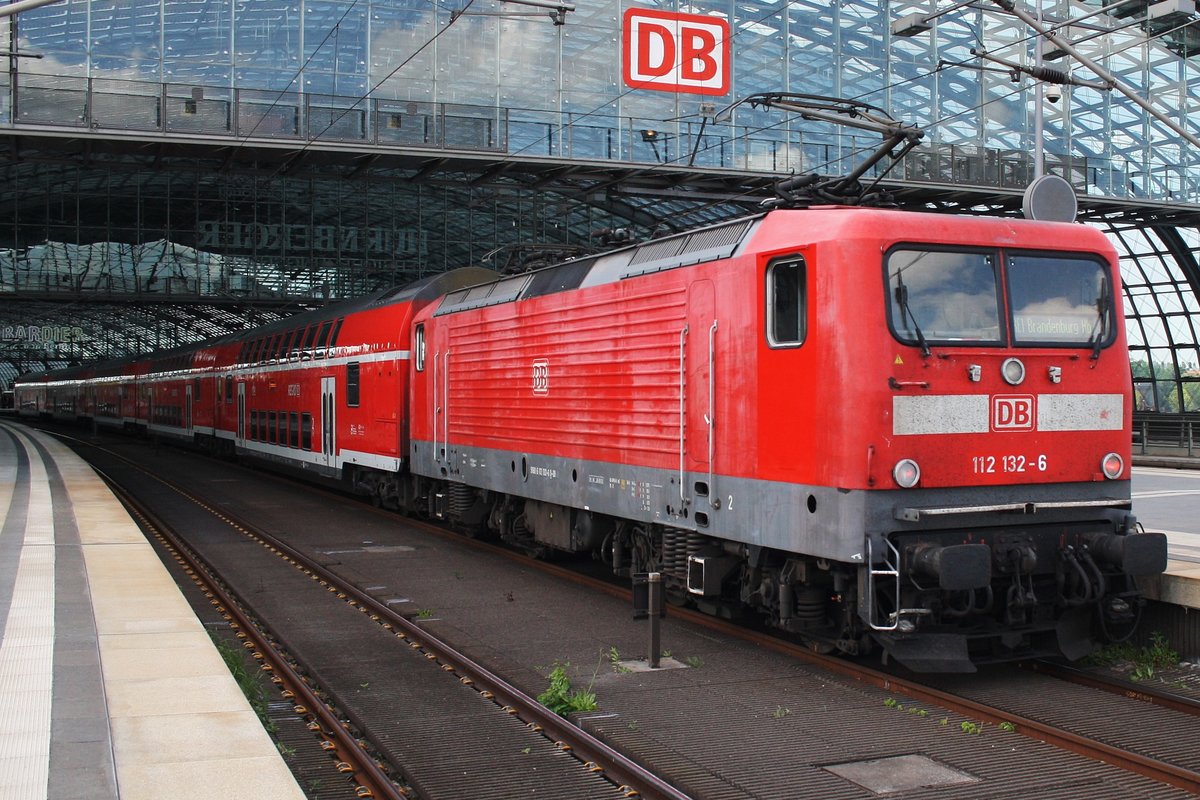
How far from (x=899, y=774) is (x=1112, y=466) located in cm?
343

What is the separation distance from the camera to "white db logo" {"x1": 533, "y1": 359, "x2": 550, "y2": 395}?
12706 millimetres

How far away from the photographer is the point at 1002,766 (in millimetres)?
6629

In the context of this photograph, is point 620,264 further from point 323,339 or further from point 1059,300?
point 323,339

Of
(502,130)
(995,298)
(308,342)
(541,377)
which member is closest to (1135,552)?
(995,298)

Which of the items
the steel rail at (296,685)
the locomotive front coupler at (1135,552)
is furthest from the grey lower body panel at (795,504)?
the steel rail at (296,685)

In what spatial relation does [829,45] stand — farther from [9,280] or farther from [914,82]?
[9,280]

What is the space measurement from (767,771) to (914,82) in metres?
29.2

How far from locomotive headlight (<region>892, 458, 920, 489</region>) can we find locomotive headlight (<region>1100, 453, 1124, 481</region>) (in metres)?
1.70

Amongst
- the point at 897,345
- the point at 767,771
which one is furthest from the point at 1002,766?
the point at 897,345

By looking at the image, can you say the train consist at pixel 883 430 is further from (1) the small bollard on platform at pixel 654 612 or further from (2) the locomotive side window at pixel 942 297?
(1) the small bollard on platform at pixel 654 612

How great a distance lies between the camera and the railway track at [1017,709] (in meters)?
6.48

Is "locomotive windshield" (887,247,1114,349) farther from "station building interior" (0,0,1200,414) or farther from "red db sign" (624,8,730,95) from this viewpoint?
"red db sign" (624,8,730,95)

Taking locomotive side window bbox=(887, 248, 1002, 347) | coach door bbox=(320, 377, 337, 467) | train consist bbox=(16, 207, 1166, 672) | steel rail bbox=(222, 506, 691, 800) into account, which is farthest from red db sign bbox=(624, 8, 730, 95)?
locomotive side window bbox=(887, 248, 1002, 347)

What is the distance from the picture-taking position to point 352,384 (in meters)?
20.1
